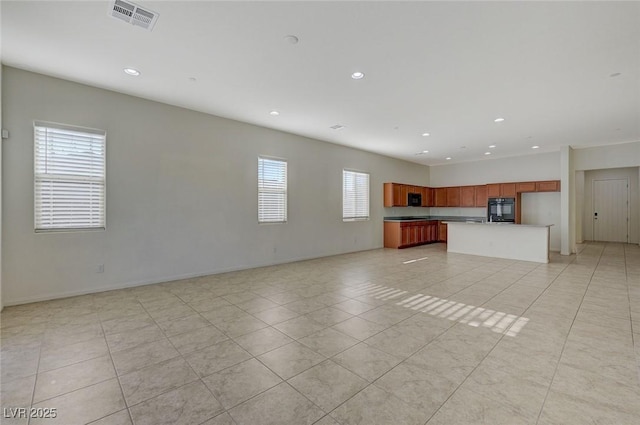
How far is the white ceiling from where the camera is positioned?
2.54 metres

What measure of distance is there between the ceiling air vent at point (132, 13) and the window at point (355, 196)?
5799 millimetres

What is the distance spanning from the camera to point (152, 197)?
4.68 m

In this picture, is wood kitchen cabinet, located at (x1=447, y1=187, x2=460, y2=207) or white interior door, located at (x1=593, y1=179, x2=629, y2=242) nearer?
white interior door, located at (x1=593, y1=179, x2=629, y2=242)

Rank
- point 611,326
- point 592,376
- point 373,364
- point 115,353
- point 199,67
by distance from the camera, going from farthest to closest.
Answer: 1. point 199,67
2. point 611,326
3. point 115,353
4. point 373,364
5. point 592,376

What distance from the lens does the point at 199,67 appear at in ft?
11.7

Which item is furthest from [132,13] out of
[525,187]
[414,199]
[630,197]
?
[630,197]

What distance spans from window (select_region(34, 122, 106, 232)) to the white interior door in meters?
14.5

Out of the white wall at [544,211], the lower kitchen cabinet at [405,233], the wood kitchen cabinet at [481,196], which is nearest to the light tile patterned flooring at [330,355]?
the lower kitchen cabinet at [405,233]

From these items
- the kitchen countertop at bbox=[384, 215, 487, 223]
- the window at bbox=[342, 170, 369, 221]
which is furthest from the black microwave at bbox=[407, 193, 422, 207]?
the window at bbox=[342, 170, 369, 221]

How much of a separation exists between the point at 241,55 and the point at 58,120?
2.94 metres

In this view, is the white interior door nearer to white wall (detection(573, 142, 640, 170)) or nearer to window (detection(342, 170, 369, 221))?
white wall (detection(573, 142, 640, 170))

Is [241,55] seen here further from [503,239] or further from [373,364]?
[503,239]

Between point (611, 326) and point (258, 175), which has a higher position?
point (258, 175)

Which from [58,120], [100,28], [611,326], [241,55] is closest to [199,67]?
[241,55]
